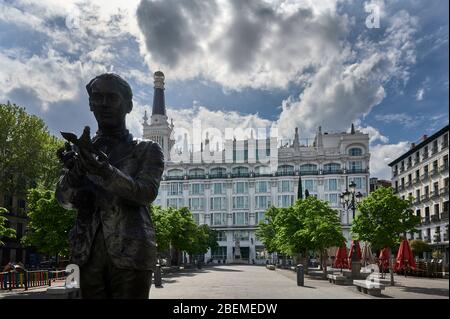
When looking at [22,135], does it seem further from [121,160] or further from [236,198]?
[236,198]

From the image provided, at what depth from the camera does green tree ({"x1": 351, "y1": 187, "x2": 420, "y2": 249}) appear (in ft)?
85.7

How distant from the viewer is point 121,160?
3.34m

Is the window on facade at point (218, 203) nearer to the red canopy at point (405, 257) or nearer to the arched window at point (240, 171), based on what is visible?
the arched window at point (240, 171)

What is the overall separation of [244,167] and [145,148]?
274 feet

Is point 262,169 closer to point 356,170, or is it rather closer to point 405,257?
point 356,170

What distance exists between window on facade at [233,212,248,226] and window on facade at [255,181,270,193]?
5.05m

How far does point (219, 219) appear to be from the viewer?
8575 centimetres

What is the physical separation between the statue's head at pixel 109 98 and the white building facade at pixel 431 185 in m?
50.2

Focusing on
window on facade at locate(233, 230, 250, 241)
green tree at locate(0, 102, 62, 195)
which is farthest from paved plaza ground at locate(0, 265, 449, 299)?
window on facade at locate(233, 230, 250, 241)

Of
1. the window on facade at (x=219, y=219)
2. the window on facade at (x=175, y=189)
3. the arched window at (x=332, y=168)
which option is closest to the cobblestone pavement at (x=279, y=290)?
the arched window at (x=332, y=168)

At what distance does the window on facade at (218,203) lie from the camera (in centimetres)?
8612

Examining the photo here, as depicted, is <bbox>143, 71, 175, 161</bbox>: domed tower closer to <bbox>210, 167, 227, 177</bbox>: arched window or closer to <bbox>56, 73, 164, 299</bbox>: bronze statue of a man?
<bbox>210, 167, 227, 177</bbox>: arched window

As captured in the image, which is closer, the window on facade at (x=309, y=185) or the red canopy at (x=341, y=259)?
the red canopy at (x=341, y=259)
